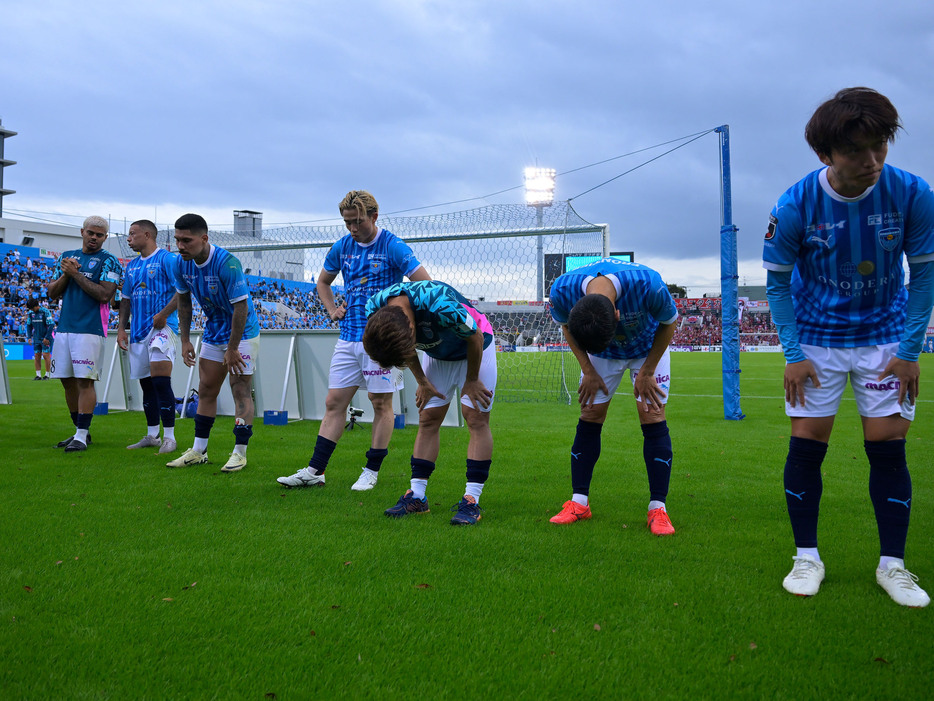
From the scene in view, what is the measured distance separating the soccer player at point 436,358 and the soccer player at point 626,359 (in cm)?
51

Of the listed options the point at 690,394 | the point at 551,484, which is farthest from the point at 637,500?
the point at 690,394

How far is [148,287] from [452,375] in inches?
162

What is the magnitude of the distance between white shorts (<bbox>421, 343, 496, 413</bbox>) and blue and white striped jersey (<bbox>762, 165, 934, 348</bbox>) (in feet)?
5.55

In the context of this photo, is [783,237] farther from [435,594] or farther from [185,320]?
[185,320]

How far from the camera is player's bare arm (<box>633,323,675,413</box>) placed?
12.6 feet

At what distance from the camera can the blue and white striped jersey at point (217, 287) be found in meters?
5.60

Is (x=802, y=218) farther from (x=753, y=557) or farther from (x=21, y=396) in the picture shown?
(x=21, y=396)

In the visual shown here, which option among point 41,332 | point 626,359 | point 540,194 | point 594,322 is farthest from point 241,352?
point 540,194

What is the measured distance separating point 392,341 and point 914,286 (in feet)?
7.24

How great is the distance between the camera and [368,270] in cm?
516

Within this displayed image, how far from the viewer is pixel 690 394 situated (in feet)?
44.9

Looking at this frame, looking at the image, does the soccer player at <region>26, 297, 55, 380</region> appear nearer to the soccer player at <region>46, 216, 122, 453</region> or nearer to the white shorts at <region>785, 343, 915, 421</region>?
the soccer player at <region>46, 216, 122, 453</region>

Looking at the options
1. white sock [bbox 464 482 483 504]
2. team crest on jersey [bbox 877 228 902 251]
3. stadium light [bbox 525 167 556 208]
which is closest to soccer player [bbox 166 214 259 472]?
white sock [bbox 464 482 483 504]

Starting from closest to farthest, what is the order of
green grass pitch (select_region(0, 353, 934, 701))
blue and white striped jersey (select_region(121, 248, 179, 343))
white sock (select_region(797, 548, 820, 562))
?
green grass pitch (select_region(0, 353, 934, 701)) → white sock (select_region(797, 548, 820, 562)) → blue and white striped jersey (select_region(121, 248, 179, 343))
